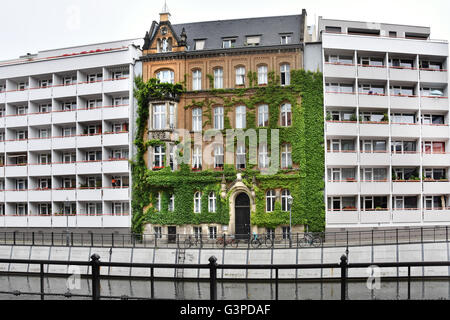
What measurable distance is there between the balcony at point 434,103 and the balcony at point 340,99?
667cm

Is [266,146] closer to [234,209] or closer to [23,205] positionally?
[234,209]

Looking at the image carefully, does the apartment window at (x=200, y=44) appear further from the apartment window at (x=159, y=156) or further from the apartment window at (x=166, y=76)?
the apartment window at (x=159, y=156)

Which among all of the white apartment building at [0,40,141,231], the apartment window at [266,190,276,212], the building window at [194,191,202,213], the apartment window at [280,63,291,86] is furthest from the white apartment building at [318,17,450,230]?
the white apartment building at [0,40,141,231]

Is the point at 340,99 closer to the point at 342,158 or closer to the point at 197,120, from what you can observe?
the point at 342,158

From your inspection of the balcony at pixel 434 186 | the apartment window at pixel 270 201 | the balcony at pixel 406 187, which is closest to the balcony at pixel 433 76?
the balcony at pixel 434 186

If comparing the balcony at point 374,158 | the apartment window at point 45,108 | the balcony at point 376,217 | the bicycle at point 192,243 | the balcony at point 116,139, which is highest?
the apartment window at point 45,108

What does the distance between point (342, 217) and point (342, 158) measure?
5167 mm

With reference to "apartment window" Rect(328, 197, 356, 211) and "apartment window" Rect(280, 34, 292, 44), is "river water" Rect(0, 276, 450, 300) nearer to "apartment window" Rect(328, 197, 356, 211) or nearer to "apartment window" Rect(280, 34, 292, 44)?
"apartment window" Rect(328, 197, 356, 211)

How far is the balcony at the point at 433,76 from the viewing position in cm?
3875

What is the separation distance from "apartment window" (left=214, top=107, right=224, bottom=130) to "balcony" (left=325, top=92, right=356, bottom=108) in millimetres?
9456

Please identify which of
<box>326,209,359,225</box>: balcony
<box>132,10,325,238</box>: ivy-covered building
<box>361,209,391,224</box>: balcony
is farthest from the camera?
<box>132,10,325,238</box>: ivy-covered building

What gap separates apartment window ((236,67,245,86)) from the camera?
39.0m

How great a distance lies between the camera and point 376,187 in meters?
37.2
